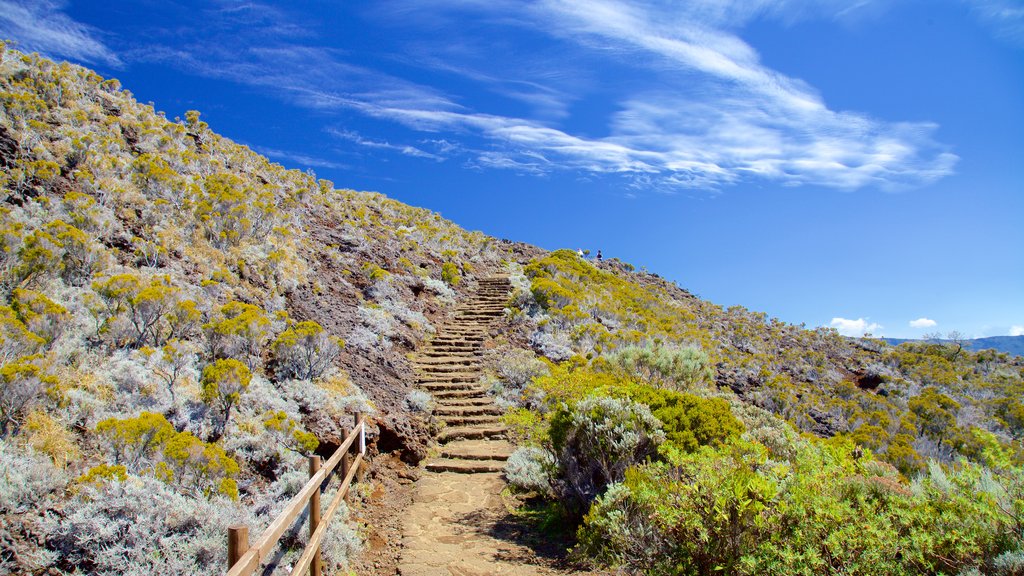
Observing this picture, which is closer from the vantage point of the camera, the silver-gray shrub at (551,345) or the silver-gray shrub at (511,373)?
the silver-gray shrub at (511,373)

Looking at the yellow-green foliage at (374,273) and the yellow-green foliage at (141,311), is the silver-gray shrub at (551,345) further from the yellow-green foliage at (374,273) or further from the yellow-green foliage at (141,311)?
the yellow-green foliage at (141,311)

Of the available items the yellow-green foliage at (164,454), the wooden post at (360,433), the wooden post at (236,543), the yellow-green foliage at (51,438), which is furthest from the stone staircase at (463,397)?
the wooden post at (236,543)

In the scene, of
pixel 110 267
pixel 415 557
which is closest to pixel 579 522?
pixel 415 557

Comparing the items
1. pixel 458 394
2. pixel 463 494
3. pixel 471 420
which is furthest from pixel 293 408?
pixel 458 394

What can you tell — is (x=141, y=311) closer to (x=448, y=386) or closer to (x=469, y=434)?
(x=469, y=434)

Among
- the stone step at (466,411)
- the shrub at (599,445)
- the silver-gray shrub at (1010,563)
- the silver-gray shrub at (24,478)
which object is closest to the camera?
the silver-gray shrub at (1010,563)

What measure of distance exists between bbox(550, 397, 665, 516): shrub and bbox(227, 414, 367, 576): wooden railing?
2.96m

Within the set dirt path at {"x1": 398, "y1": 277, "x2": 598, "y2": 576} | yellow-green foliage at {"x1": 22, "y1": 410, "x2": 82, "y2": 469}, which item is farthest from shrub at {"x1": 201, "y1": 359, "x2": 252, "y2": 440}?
dirt path at {"x1": 398, "y1": 277, "x2": 598, "y2": 576}

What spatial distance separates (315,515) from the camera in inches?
211

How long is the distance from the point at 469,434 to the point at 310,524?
5.48m

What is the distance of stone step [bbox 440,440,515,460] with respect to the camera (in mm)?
9664

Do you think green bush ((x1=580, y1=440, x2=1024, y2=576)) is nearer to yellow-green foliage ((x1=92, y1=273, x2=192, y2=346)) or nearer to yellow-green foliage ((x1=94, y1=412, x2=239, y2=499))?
yellow-green foliage ((x1=94, y1=412, x2=239, y2=499))

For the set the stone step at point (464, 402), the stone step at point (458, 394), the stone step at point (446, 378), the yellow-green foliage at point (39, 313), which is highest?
the yellow-green foliage at point (39, 313)

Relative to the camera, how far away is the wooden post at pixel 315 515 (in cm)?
512
